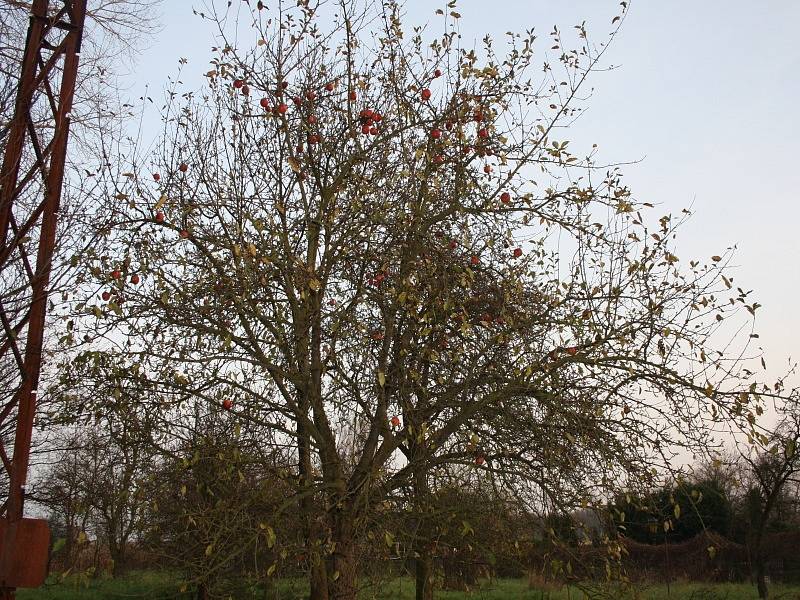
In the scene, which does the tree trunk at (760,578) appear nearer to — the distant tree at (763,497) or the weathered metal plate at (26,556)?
the distant tree at (763,497)

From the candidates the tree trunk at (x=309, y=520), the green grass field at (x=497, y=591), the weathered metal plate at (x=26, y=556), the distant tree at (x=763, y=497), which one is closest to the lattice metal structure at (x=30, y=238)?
the weathered metal plate at (x=26, y=556)

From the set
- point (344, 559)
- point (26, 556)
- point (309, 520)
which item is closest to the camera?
point (26, 556)

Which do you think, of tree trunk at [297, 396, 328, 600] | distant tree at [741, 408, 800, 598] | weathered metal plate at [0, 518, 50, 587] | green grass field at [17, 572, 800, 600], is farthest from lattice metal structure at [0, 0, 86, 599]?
distant tree at [741, 408, 800, 598]

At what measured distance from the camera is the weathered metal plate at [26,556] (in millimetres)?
5445

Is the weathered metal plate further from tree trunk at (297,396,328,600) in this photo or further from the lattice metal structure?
tree trunk at (297,396,328,600)

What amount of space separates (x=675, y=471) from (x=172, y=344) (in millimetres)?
4754

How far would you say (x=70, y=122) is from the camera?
6.33 m

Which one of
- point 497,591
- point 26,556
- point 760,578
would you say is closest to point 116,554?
point 26,556

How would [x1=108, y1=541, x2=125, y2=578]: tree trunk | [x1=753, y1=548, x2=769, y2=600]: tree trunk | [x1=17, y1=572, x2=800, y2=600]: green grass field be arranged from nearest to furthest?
1. [x1=108, y1=541, x2=125, y2=578]: tree trunk
2. [x1=17, y1=572, x2=800, y2=600]: green grass field
3. [x1=753, y1=548, x2=769, y2=600]: tree trunk

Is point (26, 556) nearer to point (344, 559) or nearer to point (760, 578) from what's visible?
point (344, 559)

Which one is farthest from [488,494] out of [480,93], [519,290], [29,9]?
[29,9]

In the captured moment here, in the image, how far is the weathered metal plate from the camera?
5.45 metres

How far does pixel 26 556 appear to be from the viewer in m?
5.48

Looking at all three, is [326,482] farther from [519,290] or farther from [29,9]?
[29,9]
